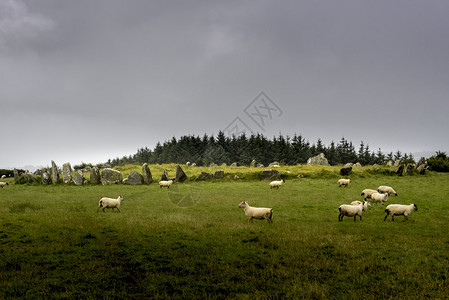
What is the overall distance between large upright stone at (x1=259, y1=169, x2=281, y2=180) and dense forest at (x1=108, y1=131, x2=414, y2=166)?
178ft

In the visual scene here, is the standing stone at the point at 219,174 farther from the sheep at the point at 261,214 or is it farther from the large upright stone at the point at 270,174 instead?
the sheep at the point at 261,214

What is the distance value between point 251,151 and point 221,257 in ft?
297

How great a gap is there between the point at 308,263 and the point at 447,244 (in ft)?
23.5

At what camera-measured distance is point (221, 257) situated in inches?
384

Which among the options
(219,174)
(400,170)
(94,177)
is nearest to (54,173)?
(94,177)

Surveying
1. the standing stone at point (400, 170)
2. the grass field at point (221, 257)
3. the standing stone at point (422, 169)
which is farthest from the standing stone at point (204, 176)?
the standing stone at point (422, 169)

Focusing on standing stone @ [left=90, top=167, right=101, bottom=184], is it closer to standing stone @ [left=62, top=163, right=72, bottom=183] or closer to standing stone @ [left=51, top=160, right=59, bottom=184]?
standing stone @ [left=62, top=163, right=72, bottom=183]

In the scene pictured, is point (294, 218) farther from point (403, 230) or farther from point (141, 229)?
point (141, 229)

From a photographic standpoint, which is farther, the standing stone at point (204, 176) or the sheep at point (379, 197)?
the standing stone at point (204, 176)

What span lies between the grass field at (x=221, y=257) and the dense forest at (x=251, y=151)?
8099 cm

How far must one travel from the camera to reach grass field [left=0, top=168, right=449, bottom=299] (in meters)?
7.35

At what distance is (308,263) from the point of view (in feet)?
30.2

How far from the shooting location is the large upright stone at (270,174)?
4110cm

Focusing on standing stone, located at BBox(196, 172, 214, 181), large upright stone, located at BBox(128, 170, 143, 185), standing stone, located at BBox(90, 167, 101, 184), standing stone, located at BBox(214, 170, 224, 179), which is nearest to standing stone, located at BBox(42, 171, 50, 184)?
standing stone, located at BBox(90, 167, 101, 184)
